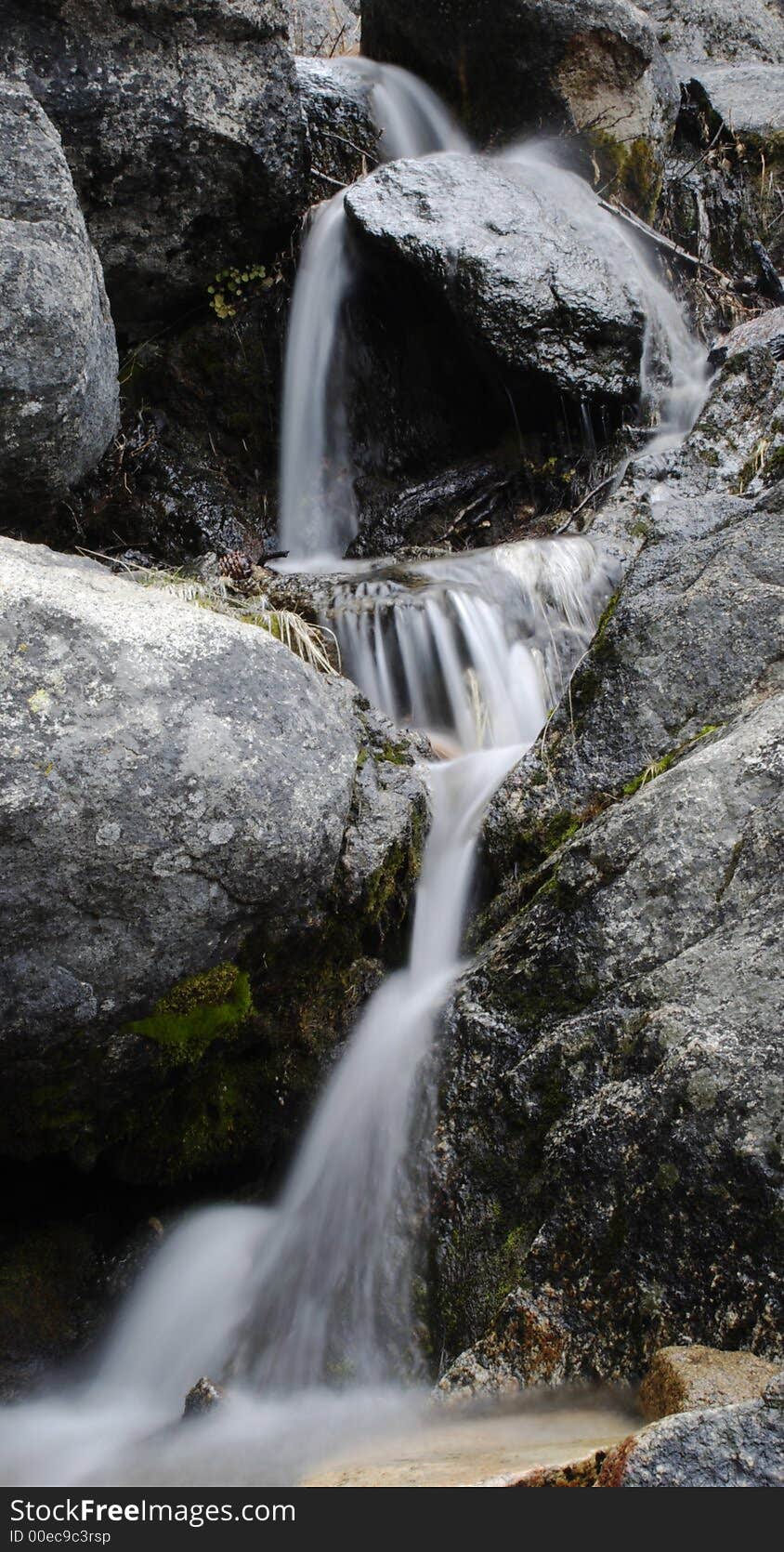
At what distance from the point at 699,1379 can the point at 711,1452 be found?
1.15 ft

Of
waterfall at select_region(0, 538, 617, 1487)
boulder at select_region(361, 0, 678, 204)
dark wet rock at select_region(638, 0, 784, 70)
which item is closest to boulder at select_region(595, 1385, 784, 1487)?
waterfall at select_region(0, 538, 617, 1487)

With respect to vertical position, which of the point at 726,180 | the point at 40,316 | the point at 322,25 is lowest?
the point at 40,316

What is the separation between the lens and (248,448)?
27.3 feet

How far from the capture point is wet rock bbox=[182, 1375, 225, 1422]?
271 centimetres

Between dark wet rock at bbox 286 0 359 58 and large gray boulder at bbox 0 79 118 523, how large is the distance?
9.24 meters

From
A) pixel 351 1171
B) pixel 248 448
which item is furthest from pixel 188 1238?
pixel 248 448

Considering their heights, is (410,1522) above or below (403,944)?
below

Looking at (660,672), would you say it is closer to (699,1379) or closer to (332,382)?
(699,1379)

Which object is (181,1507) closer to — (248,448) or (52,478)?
(52,478)

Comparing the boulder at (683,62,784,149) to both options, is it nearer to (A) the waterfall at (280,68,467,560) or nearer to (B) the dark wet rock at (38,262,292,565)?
(A) the waterfall at (280,68,467,560)

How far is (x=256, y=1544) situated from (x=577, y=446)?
24.7 ft

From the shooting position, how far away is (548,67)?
9.16m

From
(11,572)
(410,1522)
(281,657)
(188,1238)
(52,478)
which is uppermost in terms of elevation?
→ (52,478)

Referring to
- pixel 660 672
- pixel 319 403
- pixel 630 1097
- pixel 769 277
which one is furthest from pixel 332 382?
pixel 630 1097
